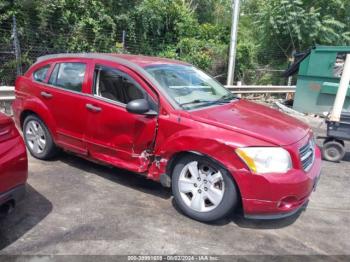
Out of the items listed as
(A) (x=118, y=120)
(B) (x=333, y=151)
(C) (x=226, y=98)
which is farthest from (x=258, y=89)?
(A) (x=118, y=120)

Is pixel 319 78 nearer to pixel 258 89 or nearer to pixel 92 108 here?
Answer: pixel 258 89

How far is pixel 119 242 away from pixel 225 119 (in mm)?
1609

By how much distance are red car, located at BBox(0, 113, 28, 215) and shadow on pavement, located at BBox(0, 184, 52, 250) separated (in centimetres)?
28

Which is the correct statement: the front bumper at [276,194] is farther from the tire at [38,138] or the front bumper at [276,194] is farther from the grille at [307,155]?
the tire at [38,138]

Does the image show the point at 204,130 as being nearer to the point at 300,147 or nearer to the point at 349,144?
the point at 300,147

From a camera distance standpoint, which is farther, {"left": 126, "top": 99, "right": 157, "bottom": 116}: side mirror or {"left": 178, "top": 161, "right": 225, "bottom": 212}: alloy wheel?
{"left": 126, "top": 99, "right": 157, "bottom": 116}: side mirror

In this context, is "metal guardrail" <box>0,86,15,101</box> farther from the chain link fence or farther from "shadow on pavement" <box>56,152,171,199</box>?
"shadow on pavement" <box>56,152,171,199</box>

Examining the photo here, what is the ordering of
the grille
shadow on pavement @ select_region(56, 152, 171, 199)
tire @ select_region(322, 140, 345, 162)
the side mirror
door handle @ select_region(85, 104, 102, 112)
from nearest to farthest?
the grille < the side mirror < door handle @ select_region(85, 104, 102, 112) < shadow on pavement @ select_region(56, 152, 171, 199) < tire @ select_region(322, 140, 345, 162)

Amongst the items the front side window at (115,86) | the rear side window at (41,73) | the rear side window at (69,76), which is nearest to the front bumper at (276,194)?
the front side window at (115,86)

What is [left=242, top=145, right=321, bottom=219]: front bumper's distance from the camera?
3361 mm

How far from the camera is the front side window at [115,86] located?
4.27m

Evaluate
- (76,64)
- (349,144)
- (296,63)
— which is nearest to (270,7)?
(296,63)

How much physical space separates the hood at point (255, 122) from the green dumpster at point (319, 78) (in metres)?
5.81

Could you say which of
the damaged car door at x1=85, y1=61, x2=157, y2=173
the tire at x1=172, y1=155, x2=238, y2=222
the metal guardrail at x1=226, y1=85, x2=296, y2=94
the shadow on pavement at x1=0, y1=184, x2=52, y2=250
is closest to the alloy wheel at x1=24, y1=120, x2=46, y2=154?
the damaged car door at x1=85, y1=61, x2=157, y2=173
